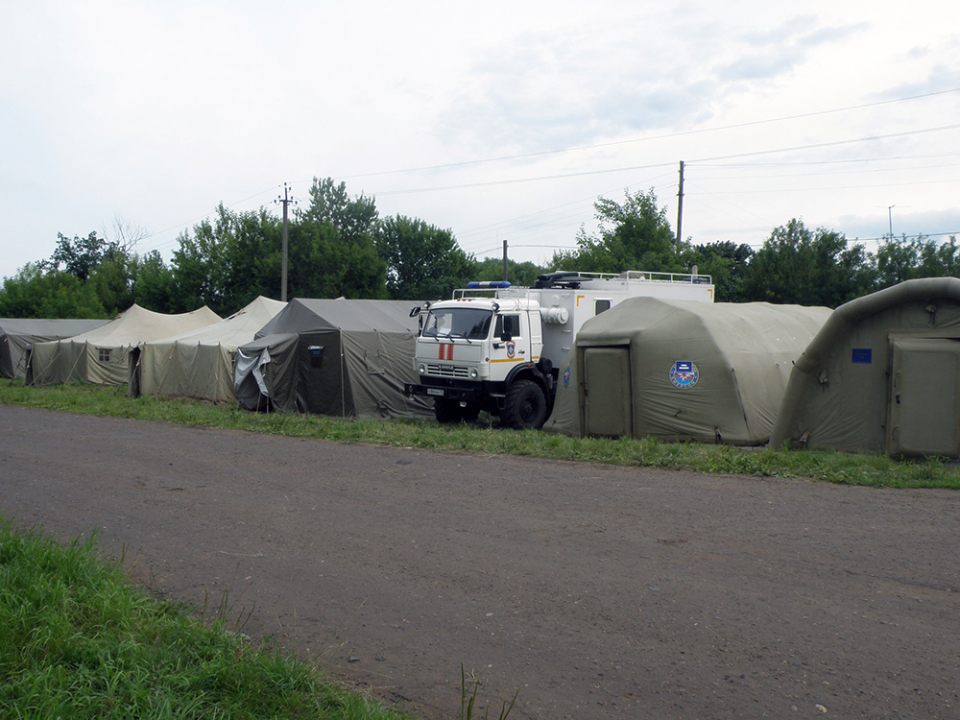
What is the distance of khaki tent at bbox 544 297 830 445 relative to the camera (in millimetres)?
13008

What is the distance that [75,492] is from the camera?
9.40 meters

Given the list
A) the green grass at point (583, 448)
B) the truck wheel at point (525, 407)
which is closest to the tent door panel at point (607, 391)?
the green grass at point (583, 448)

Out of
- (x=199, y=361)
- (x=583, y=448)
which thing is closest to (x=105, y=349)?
(x=199, y=361)

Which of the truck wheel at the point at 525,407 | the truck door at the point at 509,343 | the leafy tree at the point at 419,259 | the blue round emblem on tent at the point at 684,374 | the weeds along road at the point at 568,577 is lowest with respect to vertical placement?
the weeds along road at the point at 568,577

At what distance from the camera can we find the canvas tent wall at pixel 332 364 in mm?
18656

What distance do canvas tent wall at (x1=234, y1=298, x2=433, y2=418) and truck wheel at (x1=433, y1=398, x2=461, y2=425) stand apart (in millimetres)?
2057

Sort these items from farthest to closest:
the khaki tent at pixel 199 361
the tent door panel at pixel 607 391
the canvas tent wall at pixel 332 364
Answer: the khaki tent at pixel 199 361
the canvas tent wall at pixel 332 364
the tent door panel at pixel 607 391

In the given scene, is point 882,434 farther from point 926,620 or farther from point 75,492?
point 75,492

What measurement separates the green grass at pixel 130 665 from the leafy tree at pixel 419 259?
50067 mm

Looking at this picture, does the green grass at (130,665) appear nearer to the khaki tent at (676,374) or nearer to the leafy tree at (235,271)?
the khaki tent at (676,374)

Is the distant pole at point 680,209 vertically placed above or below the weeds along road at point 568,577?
above

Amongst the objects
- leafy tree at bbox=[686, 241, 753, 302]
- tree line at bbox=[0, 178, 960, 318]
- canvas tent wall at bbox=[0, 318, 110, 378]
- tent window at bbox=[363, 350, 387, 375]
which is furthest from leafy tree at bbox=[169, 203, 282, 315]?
tent window at bbox=[363, 350, 387, 375]

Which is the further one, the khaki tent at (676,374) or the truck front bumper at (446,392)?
the truck front bumper at (446,392)

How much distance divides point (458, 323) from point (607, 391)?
12.7ft
